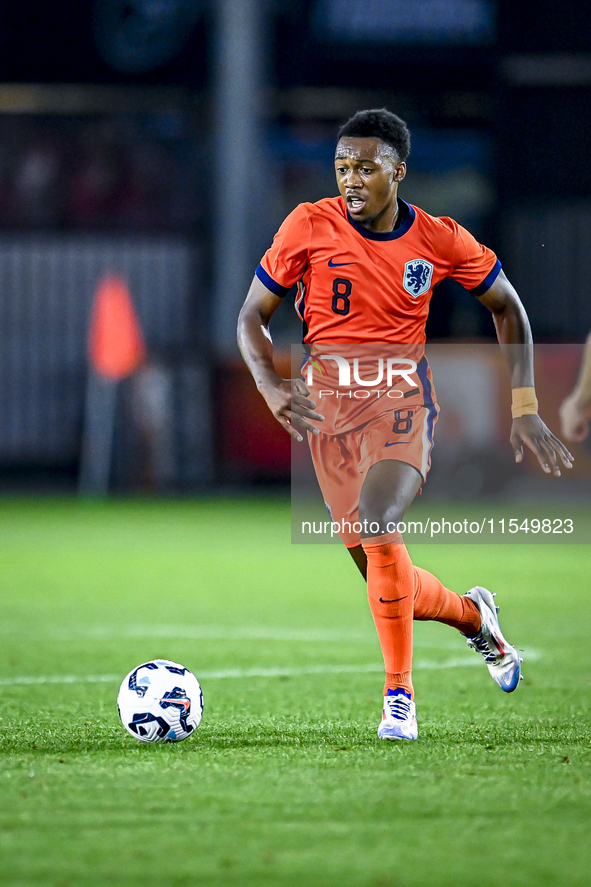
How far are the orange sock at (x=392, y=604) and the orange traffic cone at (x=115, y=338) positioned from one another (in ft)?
41.7

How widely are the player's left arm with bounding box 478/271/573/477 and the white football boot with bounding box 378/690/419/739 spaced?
991 millimetres

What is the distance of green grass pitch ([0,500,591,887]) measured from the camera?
9.68ft

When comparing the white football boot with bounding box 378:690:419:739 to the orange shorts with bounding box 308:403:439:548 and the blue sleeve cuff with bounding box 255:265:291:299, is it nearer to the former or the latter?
the orange shorts with bounding box 308:403:439:548

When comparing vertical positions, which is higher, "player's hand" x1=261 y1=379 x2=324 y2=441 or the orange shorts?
"player's hand" x1=261 y1=379 x2=324 y2=441

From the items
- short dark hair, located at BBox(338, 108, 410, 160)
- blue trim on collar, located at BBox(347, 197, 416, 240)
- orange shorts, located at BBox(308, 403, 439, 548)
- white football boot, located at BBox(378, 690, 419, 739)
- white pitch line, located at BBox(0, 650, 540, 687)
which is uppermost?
short dark hair, located at BBox(338, 108, 410, 160)

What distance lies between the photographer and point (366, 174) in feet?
14.9

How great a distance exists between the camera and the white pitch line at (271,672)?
568cm

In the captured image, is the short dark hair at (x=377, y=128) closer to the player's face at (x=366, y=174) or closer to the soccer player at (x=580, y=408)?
the player's face at (x=366, y=174)

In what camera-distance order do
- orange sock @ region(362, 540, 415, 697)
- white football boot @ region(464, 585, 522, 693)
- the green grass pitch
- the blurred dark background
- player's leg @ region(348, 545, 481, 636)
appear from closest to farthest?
the green grass pitch → orange sock @ region(362, 540, 415, 697) → player's leg @ region(348, 545, 481, 636) → white football boot @ region(464, 585, 522, 693) → the blurred dark background

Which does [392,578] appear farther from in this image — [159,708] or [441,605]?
[159,708]

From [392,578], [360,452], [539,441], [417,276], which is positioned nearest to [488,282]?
[417,276]

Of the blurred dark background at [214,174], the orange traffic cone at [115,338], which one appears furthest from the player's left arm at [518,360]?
the orange traffic cone at [115,338]

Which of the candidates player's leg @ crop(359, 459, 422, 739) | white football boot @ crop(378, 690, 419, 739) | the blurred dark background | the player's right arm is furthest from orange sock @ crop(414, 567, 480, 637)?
the blurred dark background

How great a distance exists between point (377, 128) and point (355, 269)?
49cm
